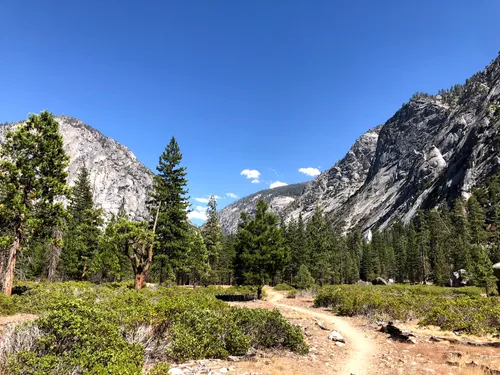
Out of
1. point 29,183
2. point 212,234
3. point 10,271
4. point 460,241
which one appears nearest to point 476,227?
point 460,241

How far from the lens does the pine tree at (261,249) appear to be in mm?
28594

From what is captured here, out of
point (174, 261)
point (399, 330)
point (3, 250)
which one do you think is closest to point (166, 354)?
point (399, 330)

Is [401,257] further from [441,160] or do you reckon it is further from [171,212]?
[441,160]

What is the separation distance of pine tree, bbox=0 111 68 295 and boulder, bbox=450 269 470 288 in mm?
64066

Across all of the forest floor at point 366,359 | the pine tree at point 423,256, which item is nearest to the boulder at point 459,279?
the pine tree at point 423,256

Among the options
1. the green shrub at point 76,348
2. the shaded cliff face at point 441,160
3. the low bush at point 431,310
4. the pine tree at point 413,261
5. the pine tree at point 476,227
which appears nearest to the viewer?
the green shrub at point 76,348

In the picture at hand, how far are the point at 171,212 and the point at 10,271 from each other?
15159mm

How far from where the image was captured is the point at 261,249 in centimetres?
2873

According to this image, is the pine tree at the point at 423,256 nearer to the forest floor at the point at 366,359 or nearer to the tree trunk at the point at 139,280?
the forest floor at the point at 366,359

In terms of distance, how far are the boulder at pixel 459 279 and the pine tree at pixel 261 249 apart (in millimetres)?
45116

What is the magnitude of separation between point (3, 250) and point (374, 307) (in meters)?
23.3

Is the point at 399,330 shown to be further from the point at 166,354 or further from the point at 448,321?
the point at 166,354

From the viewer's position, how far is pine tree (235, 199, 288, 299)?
28594 mm

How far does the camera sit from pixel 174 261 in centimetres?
3080
